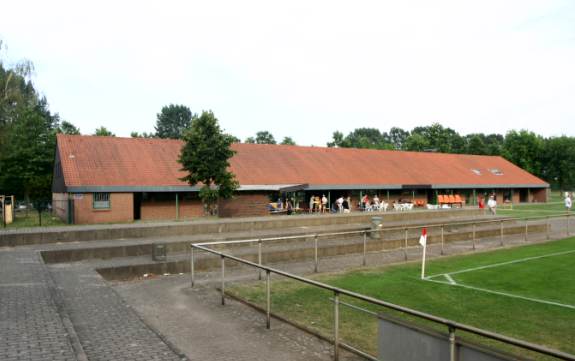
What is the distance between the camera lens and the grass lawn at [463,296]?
8242 millimetres

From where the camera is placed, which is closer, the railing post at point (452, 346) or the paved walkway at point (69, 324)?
the railing post at point (452, 346)

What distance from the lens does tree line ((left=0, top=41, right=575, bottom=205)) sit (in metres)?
32.3

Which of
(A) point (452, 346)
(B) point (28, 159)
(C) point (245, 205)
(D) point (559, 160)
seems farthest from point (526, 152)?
(A) point (452, 346)

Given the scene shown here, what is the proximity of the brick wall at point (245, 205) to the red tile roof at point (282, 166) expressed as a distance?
1.22 meters

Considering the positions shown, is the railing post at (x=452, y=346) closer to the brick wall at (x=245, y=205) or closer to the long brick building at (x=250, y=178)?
the long brick building at (x=250, y=178)

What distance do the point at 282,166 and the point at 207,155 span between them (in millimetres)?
12112

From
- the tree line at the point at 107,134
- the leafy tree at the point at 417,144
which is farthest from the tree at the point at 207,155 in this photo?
the leafy tree at the point at 417,144

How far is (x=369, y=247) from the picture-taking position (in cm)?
1859

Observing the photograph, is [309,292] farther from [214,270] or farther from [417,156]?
[417,156]

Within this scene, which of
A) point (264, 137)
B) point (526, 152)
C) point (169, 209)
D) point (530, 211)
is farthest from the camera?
point (264, 137)

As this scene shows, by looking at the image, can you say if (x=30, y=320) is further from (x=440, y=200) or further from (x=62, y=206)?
(x=440, y=200)

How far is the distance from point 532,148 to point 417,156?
32542 mm

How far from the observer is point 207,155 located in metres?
28.1

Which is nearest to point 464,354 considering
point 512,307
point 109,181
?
point 512,307
